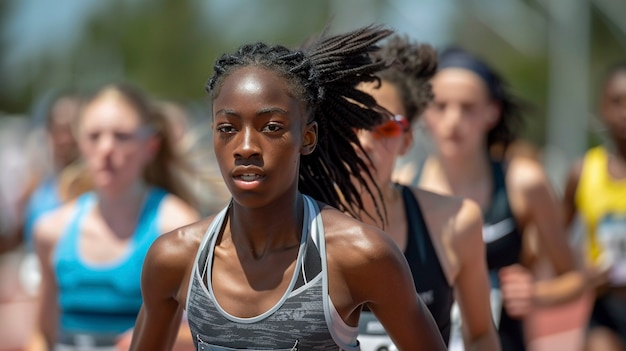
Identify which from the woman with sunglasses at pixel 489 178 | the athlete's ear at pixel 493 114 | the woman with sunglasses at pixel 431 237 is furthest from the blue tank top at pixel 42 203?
the woman with sunglasses at pixel 431 237

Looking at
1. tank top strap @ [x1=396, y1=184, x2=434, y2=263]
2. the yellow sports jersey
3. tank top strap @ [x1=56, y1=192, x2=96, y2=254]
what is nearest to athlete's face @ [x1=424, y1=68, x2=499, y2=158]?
the yellow sports jersey

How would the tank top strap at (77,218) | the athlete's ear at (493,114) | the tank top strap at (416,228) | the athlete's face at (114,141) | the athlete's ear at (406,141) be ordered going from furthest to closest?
the athlete's ear at (493,114) → the athlete's face at (114,141) → the tank top strap at (77,218) → the athlete's ear at (406,141) → the tank top strap at (416,228)

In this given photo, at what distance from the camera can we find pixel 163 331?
309 centimetres

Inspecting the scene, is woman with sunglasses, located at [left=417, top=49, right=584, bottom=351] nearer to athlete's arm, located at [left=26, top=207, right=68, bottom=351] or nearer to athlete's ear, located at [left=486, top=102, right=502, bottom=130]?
athlete's ear, located at [left=486, top=102, right=502, bottom=130]

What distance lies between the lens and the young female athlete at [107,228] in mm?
5020

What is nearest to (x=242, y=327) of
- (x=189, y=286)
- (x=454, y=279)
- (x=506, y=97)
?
(x=189, y=286)

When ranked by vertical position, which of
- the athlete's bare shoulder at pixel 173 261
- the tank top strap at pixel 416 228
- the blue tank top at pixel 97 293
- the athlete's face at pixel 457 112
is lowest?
the athlete's bare shoulder at pixel 173 261

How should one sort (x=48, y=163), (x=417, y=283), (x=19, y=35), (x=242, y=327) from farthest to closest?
(x=19, y=35)
(x=48, y=163)
(x=417, y=283)
(x=242, y=327)

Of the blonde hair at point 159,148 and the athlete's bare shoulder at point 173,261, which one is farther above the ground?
the blonde hair at point 159,148

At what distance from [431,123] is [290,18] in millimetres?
43979

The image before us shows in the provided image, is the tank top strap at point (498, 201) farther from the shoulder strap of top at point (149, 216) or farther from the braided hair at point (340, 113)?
the braided hair at point (340, 113)

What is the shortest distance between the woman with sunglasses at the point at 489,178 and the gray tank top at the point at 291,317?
8.22 ft

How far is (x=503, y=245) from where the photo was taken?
5355mm

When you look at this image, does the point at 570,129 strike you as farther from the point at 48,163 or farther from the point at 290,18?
the point at 290,18
